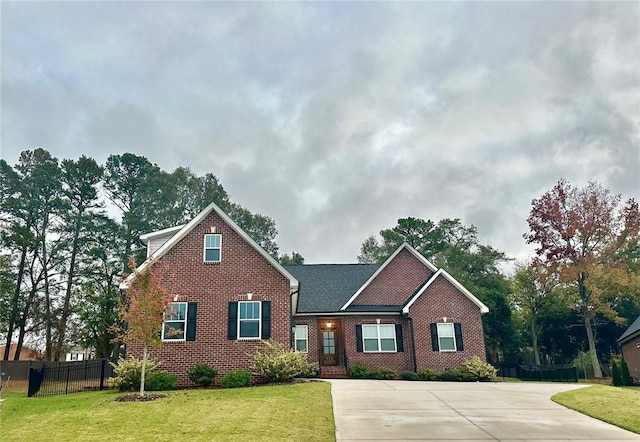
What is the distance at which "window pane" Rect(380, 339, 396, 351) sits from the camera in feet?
77.7

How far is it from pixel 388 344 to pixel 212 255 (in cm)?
1077

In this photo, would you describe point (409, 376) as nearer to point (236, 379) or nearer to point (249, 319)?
point (249, 319)

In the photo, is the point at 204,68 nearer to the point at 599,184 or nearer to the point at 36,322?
the point at 36,322

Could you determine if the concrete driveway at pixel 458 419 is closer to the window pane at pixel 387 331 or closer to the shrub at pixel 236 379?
the shrub at pixel 236 379

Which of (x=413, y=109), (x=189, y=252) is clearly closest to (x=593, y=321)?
(x=413, y=109)

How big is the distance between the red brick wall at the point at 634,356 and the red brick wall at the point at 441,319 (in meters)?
14.6

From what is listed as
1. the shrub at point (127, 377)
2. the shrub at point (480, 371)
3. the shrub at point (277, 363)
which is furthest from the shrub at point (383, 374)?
the shrub at point (127, 377)

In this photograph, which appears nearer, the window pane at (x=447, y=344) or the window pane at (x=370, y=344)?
the window pane at (x=447, y=344)

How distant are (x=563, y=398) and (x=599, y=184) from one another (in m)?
24.8

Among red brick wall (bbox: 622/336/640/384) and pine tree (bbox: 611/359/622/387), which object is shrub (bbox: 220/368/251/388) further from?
red brick wall (bbox: 622/336/640/384)

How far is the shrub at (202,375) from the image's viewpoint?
17078 millimetres

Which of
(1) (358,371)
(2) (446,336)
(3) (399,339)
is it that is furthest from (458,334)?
(1) (358,371)

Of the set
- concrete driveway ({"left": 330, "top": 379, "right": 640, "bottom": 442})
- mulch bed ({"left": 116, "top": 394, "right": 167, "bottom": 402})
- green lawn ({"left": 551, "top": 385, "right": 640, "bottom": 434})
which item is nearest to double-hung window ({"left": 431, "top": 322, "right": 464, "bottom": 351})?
green lawn ({"left": 551, "top": 385, "right": 640, "bottom": 434})

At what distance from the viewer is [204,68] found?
18922 mm
